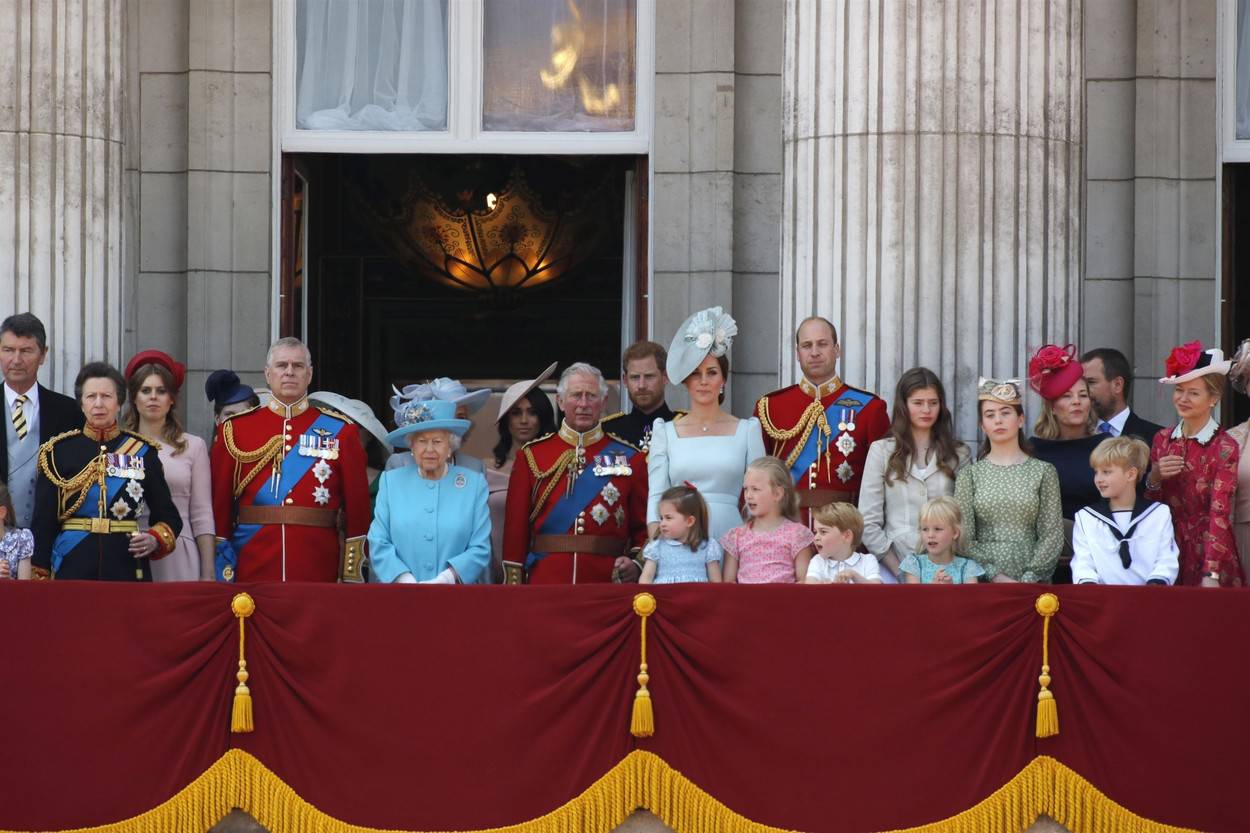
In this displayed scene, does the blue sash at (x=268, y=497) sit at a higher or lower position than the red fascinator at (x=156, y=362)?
lower

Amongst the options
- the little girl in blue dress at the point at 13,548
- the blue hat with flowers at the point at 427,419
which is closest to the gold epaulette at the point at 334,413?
the blue hat with flowers at the point at 427,419

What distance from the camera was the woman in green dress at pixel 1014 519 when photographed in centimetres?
839

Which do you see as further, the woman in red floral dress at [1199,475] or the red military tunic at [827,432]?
the red military tunic at [827,432]

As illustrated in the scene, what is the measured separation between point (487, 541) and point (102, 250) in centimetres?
291

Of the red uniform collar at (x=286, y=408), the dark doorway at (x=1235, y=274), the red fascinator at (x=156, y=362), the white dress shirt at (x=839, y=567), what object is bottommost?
the white dress shirt at (x=839, y=567)

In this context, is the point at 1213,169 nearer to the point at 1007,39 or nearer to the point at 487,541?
the point at 1007,39

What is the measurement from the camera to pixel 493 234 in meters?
16.0

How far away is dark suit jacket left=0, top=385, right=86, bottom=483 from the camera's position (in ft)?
29.9

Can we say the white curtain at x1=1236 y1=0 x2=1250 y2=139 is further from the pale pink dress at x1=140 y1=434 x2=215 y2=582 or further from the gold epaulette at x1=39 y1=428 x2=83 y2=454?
the gold epaulette at x1=39 y1=428 x2=83 y2=454

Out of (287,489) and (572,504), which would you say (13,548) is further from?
(572,504)

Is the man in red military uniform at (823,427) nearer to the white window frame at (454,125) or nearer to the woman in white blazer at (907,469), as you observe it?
the woman in white blazer at (907,469)

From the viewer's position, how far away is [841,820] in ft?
25.5

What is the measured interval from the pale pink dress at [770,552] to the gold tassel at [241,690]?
74.7 inches

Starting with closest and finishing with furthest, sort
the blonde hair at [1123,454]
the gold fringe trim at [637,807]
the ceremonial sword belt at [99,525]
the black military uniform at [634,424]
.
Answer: the gold fringe trim at [637,807] → the blonde hair at [1123,454] → the ceremonial sword belt at [99,525] → the black military uniform at [634,424]
